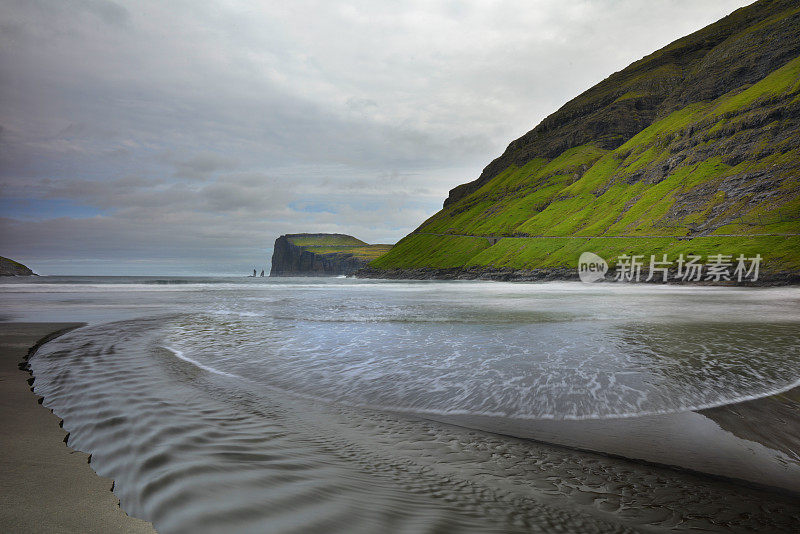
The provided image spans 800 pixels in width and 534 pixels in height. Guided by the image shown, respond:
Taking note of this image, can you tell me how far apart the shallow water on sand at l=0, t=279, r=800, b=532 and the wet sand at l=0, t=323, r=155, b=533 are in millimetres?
231

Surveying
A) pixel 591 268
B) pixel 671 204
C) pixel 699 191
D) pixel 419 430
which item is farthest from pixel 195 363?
pixel 699 191

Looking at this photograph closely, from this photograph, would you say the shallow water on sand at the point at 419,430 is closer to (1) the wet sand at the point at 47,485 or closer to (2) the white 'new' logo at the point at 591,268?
(1) the wet sand at the point at 47,485

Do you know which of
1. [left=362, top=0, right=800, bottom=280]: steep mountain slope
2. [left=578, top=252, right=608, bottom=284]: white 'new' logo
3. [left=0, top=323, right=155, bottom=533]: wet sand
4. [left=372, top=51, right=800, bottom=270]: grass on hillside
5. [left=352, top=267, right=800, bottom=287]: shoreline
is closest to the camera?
[left=0, top=323, right=155, bottom=533]: wet sand

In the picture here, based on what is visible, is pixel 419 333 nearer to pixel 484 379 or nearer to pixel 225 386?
pixel 484 379

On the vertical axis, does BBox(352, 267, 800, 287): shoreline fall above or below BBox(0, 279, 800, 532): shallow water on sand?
above

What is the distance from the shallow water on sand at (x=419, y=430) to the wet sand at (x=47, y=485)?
231 millimetres

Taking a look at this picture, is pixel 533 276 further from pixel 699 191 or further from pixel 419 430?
pixel 419 430

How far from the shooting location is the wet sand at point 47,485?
3.67 m

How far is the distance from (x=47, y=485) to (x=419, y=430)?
17.4 feet

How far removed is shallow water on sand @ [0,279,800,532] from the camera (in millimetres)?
4414

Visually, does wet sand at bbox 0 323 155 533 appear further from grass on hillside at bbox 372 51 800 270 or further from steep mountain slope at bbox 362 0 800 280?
grass on hillside at bbox 372 51 800 270

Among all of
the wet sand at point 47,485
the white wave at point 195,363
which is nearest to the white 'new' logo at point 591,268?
the white wave at point 195,363

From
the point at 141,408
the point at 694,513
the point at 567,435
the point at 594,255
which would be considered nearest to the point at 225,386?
the point at 141,408

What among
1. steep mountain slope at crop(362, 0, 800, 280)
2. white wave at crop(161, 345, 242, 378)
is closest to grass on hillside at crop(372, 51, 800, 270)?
steep mountain slope at crop(362, 0, 800, 280)
